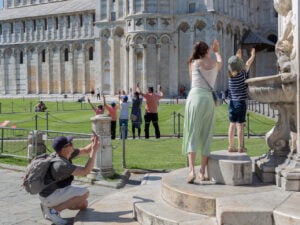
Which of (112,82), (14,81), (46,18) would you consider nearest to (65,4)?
(46,18)

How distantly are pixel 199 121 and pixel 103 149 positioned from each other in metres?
3.95

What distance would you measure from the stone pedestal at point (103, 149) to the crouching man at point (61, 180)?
125 inches

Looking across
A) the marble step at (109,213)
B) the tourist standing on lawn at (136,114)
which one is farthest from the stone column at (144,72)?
the marble step at (109,213)

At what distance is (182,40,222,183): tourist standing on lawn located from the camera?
6.45 meters

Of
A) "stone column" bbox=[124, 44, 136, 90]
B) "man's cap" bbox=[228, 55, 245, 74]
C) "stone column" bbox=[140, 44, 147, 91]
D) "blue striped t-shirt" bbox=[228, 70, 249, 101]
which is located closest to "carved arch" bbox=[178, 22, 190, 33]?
"stone column" bbox=[140, 44, 147, 91]

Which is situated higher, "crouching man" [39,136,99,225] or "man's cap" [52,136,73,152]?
"man's cap" [52,136,73,152]

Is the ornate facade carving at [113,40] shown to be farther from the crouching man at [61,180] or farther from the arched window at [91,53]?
the crouching man at [61,180]

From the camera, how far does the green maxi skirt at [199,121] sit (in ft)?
21.1

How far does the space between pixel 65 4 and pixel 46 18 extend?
4.11 meters

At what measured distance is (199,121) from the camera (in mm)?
6461

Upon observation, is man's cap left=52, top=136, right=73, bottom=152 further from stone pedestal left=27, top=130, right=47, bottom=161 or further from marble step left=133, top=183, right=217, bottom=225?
stone pedestal left=27, top=130, right=47, bottom=161

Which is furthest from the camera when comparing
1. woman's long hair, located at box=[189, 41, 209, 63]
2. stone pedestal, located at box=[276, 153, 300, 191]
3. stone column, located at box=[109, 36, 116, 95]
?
stone column, located at box=[109, 36, 116, 95]

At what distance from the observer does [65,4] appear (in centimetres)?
6475

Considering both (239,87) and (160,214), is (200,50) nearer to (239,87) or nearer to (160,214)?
(239,87)
